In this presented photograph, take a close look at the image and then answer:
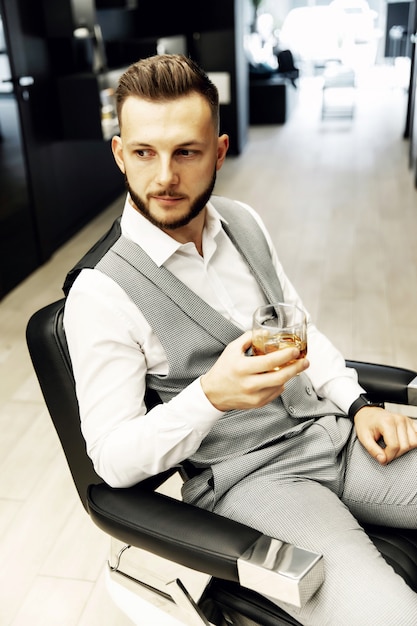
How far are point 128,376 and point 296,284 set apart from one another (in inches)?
103

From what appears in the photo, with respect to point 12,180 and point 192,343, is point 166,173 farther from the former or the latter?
point 12,180

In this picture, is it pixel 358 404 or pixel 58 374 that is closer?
pixel 58 374

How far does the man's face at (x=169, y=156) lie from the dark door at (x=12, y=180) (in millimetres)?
2599

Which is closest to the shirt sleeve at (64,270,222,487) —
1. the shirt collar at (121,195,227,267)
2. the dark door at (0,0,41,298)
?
the shirt collar at (121,195,227,267)

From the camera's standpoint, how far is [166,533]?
1.02m

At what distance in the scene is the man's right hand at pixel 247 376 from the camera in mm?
939

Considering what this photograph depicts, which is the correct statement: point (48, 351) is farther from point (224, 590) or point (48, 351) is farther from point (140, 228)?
point (224, 590)

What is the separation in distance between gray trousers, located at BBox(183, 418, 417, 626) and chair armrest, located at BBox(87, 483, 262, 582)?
0.13m

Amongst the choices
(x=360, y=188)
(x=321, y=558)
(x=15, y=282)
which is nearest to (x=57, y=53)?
(x=15, y=282)

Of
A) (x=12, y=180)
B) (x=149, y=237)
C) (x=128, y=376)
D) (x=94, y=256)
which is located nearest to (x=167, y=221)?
(x=149, y=237)

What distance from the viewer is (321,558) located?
3.09ft

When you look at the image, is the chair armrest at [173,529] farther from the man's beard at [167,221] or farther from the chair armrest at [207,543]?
the man's beard at [167,221]

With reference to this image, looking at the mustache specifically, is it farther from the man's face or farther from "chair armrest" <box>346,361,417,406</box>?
"chair armrest" <box>346,361,417,406</box>

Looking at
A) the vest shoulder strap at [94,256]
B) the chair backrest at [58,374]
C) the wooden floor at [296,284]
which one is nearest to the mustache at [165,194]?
the vest shoulder strap at [94,256]
